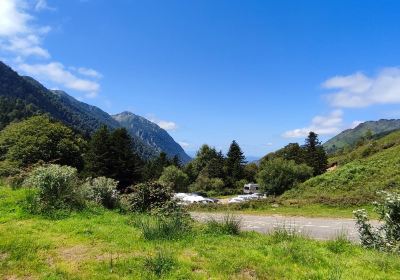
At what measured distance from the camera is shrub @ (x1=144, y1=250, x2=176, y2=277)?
7.90m

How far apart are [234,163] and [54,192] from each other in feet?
304

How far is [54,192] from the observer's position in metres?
14.7

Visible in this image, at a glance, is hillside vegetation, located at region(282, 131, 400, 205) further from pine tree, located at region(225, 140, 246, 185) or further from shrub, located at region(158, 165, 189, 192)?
pine tree, located at region(225, 140, 246, 185)

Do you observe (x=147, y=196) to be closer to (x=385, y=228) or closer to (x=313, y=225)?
(x=385, y=228)

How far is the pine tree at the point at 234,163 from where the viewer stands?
105m

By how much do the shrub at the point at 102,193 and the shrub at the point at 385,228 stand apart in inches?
410

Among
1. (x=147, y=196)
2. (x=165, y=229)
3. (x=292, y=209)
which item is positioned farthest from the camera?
(x=292, y=209)

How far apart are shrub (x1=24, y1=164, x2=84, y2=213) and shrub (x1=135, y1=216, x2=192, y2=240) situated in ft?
14.5

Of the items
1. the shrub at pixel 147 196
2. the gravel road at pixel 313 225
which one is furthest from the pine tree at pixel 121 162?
the shrub at pixel 147 196

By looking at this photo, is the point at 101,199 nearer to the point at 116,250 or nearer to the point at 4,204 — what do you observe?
the point at 4,204

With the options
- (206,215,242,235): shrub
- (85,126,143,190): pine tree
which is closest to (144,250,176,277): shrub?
(206,215,242,235): shrub

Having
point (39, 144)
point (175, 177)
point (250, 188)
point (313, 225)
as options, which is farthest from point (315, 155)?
point (313, 225)

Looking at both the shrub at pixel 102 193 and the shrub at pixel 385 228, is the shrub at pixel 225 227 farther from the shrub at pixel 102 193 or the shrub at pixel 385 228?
the shrub at pixel 102 193

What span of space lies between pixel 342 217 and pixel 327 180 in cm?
1513
